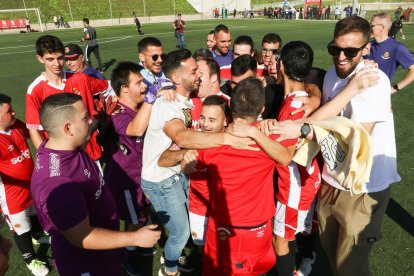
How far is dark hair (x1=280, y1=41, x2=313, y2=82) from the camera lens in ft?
10.5

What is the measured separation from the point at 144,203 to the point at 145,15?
54.0 metres

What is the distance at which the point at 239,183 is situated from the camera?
2.74 metres

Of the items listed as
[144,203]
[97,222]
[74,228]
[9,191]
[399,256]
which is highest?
[74,228]

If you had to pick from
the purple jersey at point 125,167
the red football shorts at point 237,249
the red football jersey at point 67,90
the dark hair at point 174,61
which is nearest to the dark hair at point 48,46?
the red football jersey at point 67,90

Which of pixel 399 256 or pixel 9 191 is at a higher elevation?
pixel 9 191

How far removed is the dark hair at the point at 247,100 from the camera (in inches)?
109

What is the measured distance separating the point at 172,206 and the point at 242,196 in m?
1.09

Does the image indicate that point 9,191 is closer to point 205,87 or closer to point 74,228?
point 74,228

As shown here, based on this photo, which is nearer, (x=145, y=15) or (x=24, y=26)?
(x=24, y=26)

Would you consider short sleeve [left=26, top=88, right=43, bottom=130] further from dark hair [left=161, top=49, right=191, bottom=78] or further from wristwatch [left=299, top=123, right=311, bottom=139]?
wristwatch [left=299, top=123, right=311, bottom=139]

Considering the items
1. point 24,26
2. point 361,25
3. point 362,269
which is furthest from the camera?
point 24,26

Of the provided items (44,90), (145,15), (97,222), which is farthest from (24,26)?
(97,222)

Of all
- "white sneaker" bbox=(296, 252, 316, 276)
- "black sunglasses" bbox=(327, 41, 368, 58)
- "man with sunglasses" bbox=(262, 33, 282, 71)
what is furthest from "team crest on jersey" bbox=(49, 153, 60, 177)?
"man with sunglasses" bbox=(262, 33, 282, 71)

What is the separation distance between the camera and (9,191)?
153 inches
